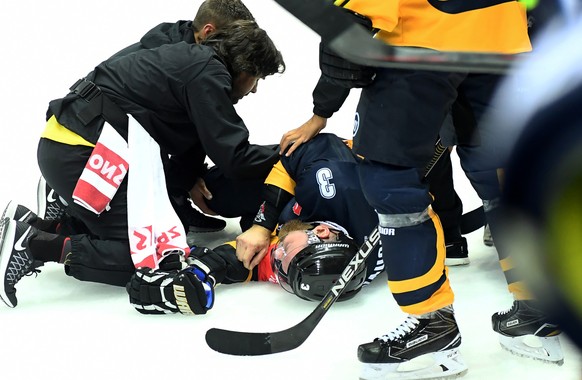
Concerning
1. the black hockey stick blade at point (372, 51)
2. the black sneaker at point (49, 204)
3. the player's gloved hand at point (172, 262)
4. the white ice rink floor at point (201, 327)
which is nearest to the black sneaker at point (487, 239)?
the white ice rink floor at point (201, 327)

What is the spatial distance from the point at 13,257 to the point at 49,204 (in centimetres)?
32

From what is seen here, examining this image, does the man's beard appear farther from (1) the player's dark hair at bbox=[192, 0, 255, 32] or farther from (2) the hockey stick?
(1) the player's dark hair at bbox=[192, 0, 255, 32]

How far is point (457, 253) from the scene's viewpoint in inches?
72.1

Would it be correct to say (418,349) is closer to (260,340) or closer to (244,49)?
(260,340)

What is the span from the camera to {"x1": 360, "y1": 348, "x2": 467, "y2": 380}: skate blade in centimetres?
136

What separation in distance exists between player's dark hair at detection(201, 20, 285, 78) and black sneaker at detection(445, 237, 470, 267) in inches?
23.6

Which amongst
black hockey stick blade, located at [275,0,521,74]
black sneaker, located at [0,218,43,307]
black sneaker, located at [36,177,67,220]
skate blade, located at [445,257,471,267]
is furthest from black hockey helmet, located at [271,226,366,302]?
black hockey stick blade, located at [275,0,521,74]

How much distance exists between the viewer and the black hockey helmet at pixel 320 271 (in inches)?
63.1

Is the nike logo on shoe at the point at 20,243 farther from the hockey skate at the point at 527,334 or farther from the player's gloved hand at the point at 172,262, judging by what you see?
the hockey skate at the point at 527,334

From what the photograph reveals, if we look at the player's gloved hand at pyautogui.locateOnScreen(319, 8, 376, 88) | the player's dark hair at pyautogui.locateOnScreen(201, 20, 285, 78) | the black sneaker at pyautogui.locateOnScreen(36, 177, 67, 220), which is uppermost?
the player's gloved hand at pyautogui.locateOnScreen(319, 8, 376, 88)

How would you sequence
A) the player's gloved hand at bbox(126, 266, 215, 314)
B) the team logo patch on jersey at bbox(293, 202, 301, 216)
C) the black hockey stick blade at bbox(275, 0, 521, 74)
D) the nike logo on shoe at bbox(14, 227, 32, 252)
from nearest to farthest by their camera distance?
the black hockey stick blade at bbox(275, 0, 521, 74) < the player's gloved hand at bbox(126, 266, 215, 314) < the nike logo on shoe at bbox(14, 227, 32, 252) < the team logo patch on jersey at bbox(293, 202, 301, 216)

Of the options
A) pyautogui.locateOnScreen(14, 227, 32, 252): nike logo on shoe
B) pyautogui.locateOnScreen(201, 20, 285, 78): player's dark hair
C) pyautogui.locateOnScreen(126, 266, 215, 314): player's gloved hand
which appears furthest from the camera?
pyautogui.locateOnScreen(201, 20, 285, 78): player's dark hair

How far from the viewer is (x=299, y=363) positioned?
1.41m

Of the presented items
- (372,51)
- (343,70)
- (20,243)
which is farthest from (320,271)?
(372,51)
